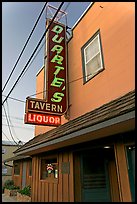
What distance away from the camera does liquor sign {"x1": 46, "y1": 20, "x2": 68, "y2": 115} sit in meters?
8.47

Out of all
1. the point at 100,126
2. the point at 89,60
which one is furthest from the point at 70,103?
the point at 100,126

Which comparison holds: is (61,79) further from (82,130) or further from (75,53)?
(82,130)

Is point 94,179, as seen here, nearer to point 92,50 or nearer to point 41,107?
point 41,107

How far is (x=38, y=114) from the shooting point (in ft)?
25.8

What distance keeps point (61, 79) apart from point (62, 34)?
2.50 m

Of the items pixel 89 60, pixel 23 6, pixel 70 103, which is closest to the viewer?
pixel 23 6

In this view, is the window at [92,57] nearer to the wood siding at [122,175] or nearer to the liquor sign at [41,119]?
the liquor sign at [41,119]

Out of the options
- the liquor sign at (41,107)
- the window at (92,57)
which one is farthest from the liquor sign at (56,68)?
the window at (92,57)

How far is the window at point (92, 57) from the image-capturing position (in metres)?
7.37

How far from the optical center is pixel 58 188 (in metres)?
7.65

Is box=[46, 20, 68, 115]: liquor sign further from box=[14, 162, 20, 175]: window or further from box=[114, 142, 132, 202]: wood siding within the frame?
box=[14, 162, 20, 175]: window


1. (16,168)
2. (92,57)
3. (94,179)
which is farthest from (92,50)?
(16,168)

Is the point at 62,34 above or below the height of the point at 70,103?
above

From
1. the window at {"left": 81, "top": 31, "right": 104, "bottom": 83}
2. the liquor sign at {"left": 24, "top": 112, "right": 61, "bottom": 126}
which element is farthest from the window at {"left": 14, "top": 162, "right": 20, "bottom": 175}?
the window at {"left": 81, "top": 31, "right": 104, "bottom": 83}
